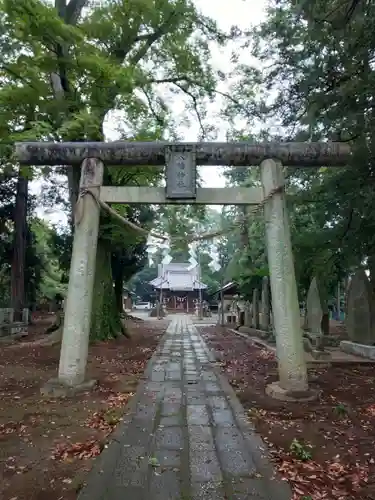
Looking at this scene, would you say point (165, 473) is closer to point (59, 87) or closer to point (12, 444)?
point (12, 444)

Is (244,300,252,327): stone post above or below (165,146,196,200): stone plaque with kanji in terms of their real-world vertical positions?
below

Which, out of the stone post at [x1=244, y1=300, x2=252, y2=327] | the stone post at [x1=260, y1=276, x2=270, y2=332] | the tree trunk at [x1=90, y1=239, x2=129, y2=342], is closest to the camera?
the tree trunk at [x1=90, y1=239, x2=129, y2=342]

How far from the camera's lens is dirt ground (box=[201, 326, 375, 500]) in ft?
11.3

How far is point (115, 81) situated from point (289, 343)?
242 inches

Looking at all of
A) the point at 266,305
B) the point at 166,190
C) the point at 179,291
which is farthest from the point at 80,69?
the point at 179,291

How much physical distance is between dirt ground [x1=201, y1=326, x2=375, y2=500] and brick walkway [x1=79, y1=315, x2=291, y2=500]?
231 mm

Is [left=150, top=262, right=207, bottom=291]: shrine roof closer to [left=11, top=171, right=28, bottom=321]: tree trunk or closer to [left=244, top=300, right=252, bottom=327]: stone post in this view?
[left=244, top=300, right=252, bottom=327]: stone post

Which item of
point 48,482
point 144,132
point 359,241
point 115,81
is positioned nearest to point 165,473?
point 48,482

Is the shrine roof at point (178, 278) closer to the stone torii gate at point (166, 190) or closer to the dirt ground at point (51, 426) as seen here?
the dirt ground at point (51, 426)

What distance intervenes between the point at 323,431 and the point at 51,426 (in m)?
3.10

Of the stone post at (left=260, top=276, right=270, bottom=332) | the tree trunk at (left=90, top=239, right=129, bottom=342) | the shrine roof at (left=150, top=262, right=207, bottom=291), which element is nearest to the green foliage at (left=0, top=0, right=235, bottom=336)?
the tree trunk at (left=90, top=239, right=129, bottom=342)

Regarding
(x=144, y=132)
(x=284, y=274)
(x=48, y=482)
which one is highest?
(x=144, y=132)

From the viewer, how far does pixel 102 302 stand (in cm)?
1248

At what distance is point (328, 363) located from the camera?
898cm
